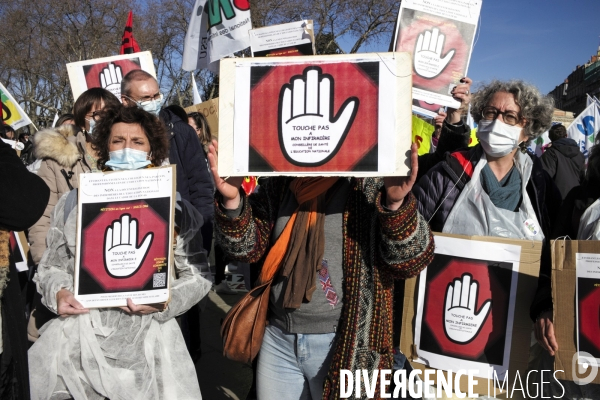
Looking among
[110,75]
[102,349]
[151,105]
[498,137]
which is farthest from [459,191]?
[110,75]

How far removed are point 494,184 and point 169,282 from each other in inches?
62.6

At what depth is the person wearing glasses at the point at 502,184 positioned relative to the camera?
94.1 inches

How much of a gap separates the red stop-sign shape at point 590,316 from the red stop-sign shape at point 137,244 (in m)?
1.80

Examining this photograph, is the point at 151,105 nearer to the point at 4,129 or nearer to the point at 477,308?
the point at 4,129

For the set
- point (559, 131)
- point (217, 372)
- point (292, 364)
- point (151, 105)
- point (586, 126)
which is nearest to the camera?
point (292, 364)

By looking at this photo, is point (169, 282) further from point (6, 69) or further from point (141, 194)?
point (6, 69)

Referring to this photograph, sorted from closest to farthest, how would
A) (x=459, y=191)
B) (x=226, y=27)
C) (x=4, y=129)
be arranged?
(x=459, y=191)
(x=4, y=129)
(x=226, y=27)

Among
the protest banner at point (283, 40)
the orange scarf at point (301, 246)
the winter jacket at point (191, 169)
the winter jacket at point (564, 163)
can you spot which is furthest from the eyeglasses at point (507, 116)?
the winter jacket at point (564, 163)

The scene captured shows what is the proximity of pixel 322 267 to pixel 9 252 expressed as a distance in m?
1.25

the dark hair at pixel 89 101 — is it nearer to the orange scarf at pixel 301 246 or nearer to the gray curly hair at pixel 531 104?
the orange scarf at pixel 301 246

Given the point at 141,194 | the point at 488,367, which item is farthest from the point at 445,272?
the point at 141,194

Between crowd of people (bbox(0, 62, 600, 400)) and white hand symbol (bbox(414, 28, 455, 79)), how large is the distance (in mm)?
488

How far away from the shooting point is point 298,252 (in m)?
2.15

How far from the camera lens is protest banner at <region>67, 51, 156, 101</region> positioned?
4.77 meters
